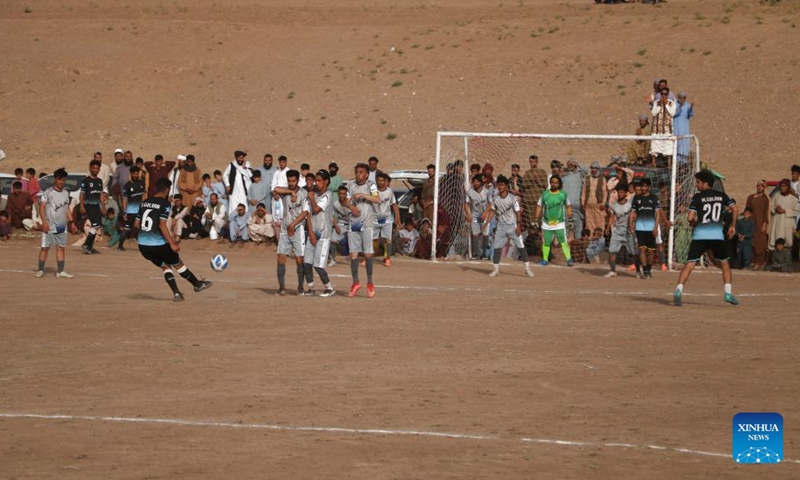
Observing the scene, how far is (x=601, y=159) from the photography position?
122 ft

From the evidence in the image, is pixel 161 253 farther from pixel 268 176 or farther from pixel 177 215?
pixel 268 176

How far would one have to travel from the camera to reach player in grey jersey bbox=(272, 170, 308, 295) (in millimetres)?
17453

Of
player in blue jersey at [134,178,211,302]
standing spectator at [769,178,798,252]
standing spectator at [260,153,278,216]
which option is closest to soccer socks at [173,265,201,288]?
player in blue jersey at [134,178,211,302]

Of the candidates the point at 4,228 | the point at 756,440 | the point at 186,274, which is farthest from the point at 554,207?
the point at 756,440

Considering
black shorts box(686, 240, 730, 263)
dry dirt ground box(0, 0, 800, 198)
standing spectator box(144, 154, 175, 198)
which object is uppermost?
dry dirt ground box(0, 0, 800, 198)

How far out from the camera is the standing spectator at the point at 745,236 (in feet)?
79.7

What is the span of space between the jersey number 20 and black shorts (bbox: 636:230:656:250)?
4965mm

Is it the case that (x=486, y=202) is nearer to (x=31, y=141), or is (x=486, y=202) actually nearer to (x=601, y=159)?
(x=601, y=159)

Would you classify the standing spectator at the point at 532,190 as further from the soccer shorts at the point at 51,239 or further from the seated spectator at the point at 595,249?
the soccer shorts at the point at 51,239

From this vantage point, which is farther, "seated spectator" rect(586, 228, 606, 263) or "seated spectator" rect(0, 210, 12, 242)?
"seated spectator" rect(0, 210, 12, 242)

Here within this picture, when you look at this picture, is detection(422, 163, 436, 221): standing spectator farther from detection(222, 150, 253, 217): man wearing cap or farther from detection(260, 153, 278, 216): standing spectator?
detection(222, 150, 253, 217): man wearing cap

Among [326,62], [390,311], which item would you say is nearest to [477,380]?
[390,311]

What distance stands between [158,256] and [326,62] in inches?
1506

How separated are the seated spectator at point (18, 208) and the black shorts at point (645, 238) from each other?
47.9 ft
